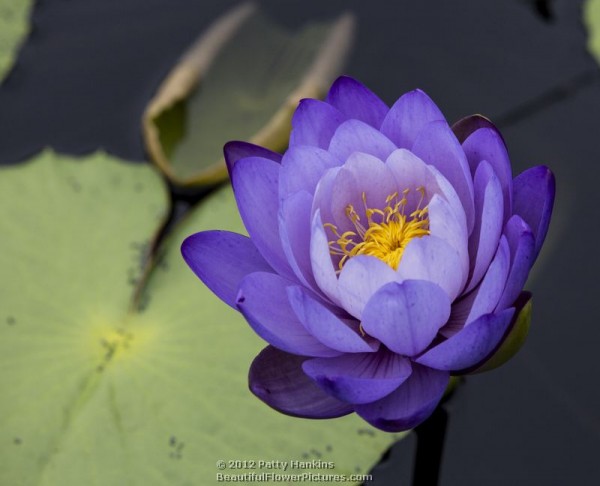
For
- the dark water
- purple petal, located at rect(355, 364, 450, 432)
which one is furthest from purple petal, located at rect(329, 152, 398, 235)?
the dark water

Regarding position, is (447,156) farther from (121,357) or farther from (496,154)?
(121,357)

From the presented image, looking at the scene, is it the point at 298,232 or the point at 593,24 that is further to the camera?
the point at 593,24

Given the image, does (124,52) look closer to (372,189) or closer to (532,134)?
(532,134)

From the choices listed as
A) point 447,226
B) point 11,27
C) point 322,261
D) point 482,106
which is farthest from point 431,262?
point 11,27

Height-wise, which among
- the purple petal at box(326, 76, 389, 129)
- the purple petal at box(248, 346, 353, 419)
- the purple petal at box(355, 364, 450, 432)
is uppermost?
the purple petal at box(326, 76, 389, 129)

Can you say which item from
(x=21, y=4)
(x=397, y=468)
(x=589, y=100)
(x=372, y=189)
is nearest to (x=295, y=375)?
(x=372, y=189)

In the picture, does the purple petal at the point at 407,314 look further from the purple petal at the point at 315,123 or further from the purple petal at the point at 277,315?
the purple petal at the point at 315,123

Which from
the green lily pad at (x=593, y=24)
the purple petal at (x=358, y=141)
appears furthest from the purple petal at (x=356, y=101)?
the green lily pad at (x=593, y=24)

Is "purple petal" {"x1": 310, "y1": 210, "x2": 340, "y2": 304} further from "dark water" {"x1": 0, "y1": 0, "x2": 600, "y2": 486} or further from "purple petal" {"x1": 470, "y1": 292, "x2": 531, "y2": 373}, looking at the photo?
"dark water" {"x1": 0, "y1": 0, "x2": 600, "y2": 486}
